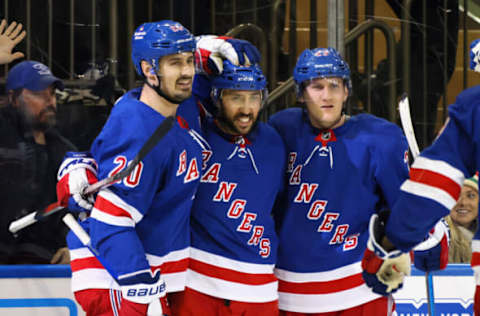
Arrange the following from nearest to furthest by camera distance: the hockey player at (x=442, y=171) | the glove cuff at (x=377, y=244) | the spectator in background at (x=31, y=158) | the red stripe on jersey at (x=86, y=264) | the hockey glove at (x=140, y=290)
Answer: the hockey player at (x=442, y=171) < the glove cuff at (x=377, y=244) < the hockey glove at (x=140, y=290) < the red stripe on jersey at (x=86, y=264) < the spectator in background at (x=31, y=158)

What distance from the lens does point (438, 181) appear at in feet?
6.52

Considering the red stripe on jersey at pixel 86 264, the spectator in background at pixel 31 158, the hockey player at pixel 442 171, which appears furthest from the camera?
the spectator in background at pixel 31 158

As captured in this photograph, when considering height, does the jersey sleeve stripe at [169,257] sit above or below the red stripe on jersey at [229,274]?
above

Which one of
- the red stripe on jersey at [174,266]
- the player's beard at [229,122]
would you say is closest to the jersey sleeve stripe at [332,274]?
the red stripe on jersey at [174,266]

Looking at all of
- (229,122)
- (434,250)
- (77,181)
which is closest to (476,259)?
(434,250)

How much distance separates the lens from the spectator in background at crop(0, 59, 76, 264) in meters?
3.25

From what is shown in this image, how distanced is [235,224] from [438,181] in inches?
29.7

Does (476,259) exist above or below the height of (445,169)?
below

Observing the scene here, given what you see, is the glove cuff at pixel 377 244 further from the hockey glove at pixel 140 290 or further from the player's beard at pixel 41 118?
the player's beard at pixel 41 118

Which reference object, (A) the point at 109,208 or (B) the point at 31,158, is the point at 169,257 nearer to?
(A) the point at 109,208

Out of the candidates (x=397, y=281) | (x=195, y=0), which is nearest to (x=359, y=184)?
(x=397, y=281)

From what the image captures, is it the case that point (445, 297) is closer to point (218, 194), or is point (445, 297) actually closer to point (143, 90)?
point (218, 194)

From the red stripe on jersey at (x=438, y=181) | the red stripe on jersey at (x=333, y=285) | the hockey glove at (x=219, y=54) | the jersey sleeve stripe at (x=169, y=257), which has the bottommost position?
the red stripe on jersey at (x=333, y=285)

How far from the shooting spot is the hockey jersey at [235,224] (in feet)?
8.39
